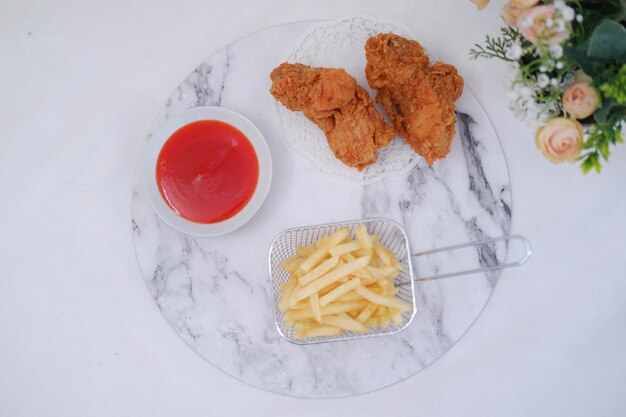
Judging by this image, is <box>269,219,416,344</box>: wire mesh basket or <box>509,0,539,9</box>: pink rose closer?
<box>509,0,539,9</box>: pink rose

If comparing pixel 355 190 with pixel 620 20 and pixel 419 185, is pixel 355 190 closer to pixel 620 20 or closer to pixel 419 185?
pixel 419 185

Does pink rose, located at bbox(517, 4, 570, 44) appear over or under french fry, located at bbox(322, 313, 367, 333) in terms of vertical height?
over

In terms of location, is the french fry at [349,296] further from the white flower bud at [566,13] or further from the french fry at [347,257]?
the white flower bud at [566,13]

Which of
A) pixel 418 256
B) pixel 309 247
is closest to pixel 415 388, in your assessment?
pixel 418 256

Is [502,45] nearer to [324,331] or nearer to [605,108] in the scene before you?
[605,108]

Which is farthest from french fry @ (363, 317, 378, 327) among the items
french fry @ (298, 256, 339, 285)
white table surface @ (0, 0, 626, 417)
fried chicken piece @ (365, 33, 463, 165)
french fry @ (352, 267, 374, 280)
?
fried chicken piece @ (365, 33, 463, 165)

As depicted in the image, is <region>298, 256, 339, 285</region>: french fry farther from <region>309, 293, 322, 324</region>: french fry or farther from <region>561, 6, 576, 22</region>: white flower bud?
<region>561, 6, 576, 22</region>: white flower bud
